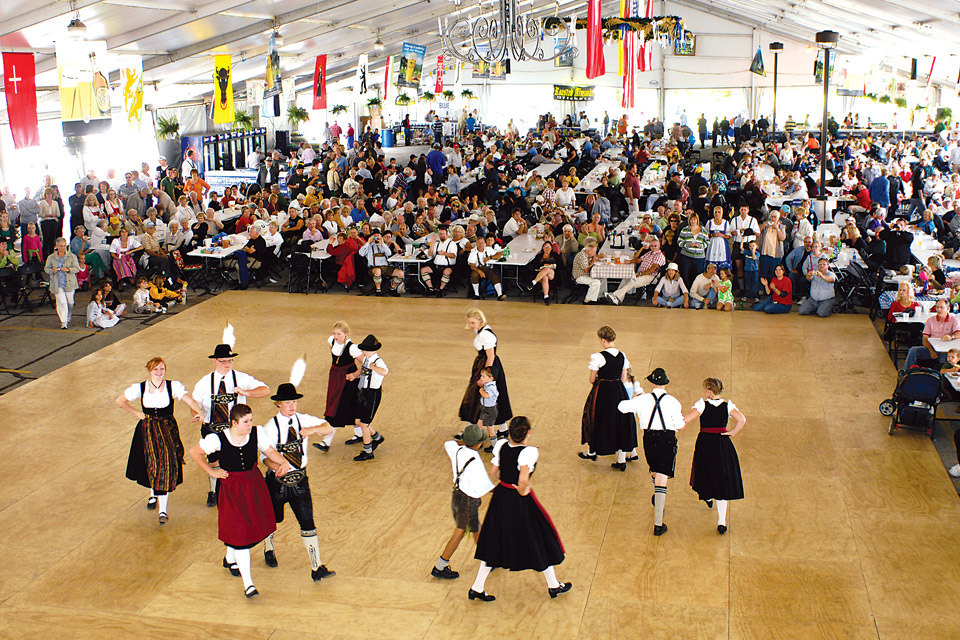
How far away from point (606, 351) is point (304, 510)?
2.57 meters

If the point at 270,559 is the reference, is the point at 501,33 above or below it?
above

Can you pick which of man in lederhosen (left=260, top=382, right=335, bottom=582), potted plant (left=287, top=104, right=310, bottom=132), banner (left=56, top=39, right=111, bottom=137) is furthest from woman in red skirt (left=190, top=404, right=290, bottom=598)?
potted plant (left=287, top=104, right=310, bottom=132)

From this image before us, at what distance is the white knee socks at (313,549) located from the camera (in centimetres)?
549

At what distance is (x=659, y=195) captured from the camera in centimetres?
1742

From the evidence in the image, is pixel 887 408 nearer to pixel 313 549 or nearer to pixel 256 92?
pixel 313 549

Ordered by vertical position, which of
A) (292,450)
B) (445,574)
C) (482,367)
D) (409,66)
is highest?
(409,66)

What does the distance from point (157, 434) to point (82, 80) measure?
29.7 feet

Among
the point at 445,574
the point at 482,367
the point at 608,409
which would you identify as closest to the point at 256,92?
the point at 482,367

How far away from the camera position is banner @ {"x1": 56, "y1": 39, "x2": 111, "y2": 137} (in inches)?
510

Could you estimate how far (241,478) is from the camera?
514 centimetres

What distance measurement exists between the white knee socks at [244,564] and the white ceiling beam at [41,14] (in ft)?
37.4

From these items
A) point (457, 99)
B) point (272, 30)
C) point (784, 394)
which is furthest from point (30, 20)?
point (457, 99)

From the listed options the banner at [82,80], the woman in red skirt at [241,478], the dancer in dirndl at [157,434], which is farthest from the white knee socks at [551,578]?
the banner at [82,80]

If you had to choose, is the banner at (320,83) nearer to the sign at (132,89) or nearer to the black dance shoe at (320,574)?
the sign at (132,89)
